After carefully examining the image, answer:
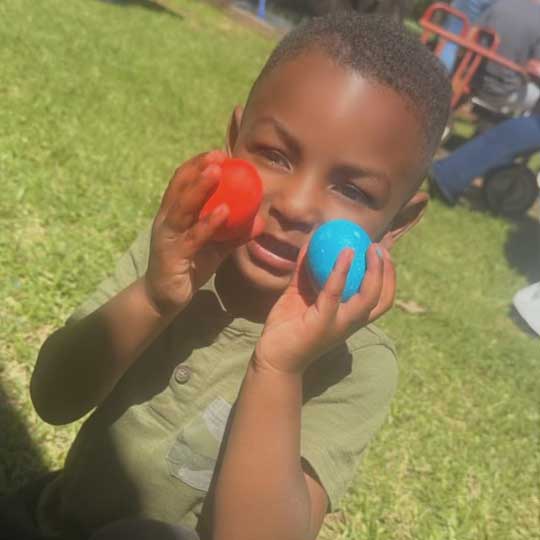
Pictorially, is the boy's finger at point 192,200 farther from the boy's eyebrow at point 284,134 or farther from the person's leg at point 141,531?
the person's leg at point 141,531

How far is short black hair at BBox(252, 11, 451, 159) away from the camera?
157cm

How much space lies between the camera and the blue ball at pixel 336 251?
4.60 feet

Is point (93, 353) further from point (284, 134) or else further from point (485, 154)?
point (485, 154)

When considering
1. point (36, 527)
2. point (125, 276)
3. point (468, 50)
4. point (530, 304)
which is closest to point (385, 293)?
point (125, 276)

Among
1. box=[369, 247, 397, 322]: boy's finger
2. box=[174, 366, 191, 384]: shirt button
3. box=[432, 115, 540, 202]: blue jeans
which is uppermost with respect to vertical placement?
box=[369, 247, 397, 322]: boy's finger

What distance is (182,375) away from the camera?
5.45 feet

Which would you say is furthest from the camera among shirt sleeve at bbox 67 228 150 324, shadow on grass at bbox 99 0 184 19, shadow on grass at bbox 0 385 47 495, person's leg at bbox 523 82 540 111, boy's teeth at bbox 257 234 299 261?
shadow on grass at bbox 99 0 184 19

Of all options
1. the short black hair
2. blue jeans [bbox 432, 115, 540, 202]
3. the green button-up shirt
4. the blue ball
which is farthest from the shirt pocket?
blue jeans [bbox 432, 115, 540, 202]

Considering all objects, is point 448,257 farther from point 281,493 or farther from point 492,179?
point 281,493

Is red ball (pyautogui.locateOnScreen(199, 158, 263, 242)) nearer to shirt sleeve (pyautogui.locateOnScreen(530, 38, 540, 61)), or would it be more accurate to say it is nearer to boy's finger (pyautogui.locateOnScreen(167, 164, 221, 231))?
boy's finger (pyautogui.locateOnScreen(167, 164, 221, 231))

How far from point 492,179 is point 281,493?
19.0 ft

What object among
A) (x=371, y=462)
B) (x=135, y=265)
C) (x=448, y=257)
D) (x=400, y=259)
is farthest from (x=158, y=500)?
(x=448, y=257)

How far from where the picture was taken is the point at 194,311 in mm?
1711

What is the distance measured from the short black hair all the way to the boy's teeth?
1.24ft
